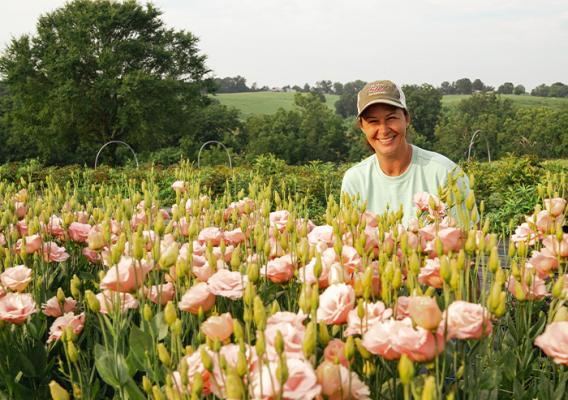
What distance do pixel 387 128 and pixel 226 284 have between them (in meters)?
1.78

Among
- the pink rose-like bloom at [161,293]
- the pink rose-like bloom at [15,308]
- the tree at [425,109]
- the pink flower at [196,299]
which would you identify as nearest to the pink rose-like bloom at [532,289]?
the pink flower at [196,299]

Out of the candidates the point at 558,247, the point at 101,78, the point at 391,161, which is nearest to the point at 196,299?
the point at 558,247

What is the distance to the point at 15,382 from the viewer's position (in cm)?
150

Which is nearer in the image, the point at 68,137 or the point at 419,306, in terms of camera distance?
the point at 419,306

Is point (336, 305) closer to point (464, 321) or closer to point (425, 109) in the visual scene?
point (464, 321)

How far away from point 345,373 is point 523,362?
66 centimetres

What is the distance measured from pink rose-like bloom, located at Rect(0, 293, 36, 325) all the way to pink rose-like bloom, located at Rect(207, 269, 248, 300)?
1.58 ft

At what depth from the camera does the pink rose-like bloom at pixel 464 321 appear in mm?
989

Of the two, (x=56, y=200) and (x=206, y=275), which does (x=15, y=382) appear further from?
(x=56, y=200)

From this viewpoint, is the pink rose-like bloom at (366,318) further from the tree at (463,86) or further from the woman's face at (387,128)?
the tree at (463,86)

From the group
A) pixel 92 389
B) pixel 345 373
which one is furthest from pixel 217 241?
pixel 345 373

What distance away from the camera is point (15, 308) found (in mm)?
1495

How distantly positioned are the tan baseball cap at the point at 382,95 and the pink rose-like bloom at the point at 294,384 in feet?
6.81

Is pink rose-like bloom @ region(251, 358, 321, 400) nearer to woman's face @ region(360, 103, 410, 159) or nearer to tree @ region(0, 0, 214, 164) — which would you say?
woman's face @ region(360, 103, 410, 159)
